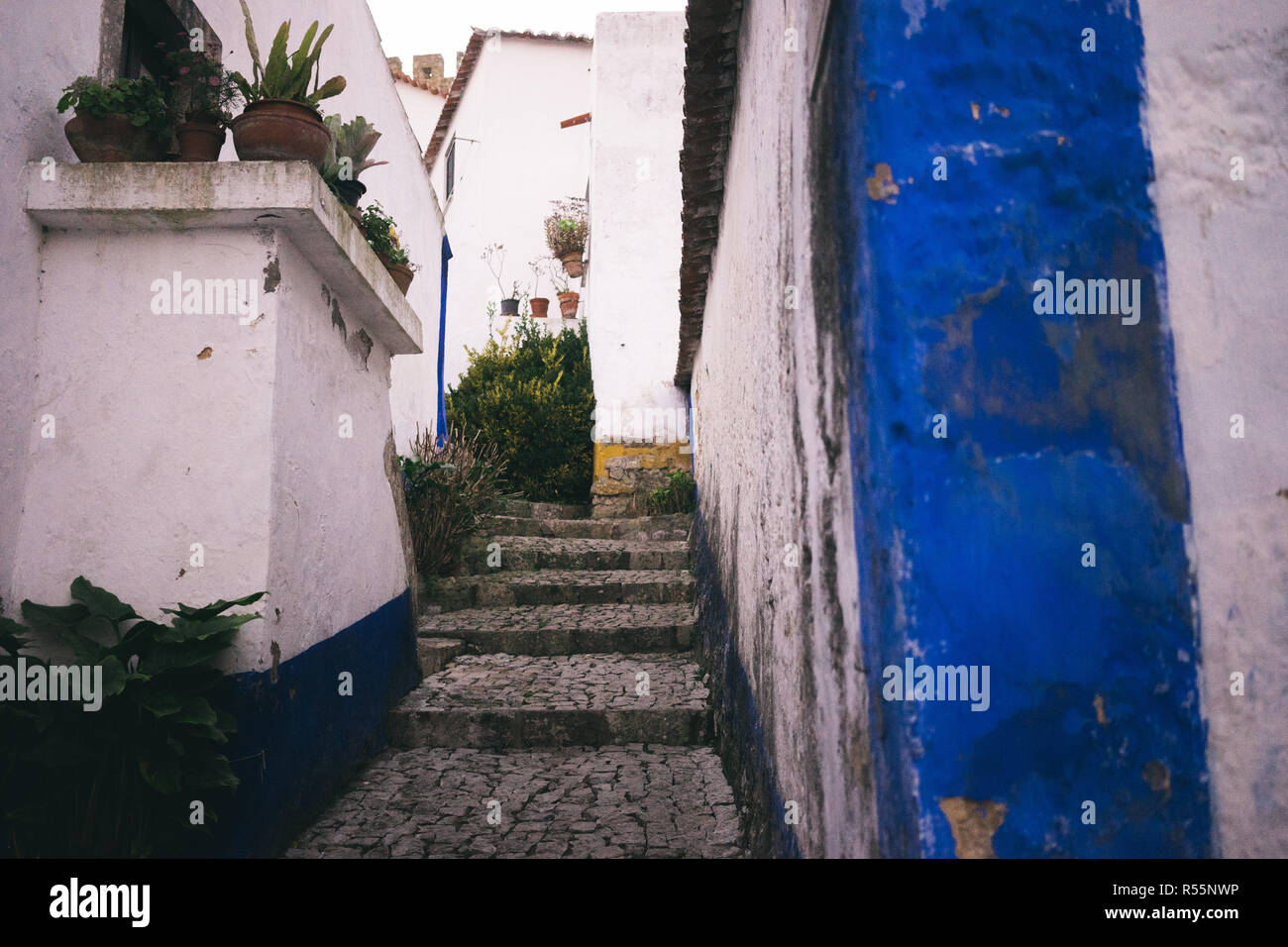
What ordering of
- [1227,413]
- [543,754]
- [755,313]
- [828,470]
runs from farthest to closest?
[543,754]
[755,313]
[828,470]
[1227,413]

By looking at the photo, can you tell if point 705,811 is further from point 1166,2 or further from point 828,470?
point 1166,2

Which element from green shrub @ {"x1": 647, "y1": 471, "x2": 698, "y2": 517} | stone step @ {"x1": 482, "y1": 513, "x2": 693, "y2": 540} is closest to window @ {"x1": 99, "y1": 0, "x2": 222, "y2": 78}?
stone step @ {"x1": 482, "y1": 513, "x2": 693, "y2": 540}

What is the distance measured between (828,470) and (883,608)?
1.09 feet

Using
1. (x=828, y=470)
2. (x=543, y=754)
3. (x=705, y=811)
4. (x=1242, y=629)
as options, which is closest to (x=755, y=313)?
(x=828, y=470)

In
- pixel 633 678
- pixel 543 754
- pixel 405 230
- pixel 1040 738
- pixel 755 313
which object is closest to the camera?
pixel 1040 738

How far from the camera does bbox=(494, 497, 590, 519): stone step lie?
758cm

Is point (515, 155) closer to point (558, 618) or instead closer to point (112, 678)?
point (558, 618)

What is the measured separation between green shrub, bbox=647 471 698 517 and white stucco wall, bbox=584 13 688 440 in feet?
3.25

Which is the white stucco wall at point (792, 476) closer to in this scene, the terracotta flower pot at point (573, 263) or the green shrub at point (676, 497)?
the green shrub at point (676, 497)

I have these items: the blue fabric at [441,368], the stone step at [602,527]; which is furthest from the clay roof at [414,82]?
the stone step at [602,527]

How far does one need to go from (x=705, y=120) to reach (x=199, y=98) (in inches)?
81.7

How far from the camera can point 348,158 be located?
3.37m

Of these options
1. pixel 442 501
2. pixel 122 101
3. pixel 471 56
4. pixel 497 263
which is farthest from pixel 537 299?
pixel 122 101
